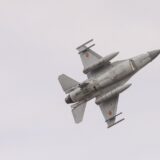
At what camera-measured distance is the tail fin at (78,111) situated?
86625 millimetres

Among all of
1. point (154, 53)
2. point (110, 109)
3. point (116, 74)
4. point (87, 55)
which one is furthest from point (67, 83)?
point (154, 53)

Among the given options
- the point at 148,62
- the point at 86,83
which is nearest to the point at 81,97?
the point at 86,83

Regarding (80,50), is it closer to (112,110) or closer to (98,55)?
(98,55)

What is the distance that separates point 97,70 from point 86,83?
2221mm

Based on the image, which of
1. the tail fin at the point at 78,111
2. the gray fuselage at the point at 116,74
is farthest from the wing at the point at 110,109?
the tail fin at the point at 78,111

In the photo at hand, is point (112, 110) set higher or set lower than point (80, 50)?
lower

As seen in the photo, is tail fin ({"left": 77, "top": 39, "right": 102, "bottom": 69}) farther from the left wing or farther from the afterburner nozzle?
the afterburner nozzle

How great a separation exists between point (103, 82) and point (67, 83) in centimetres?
453

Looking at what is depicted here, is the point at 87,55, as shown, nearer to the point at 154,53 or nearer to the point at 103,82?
the point at 103,82

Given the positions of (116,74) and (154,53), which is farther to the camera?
(154,53)

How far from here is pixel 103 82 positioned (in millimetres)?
85125

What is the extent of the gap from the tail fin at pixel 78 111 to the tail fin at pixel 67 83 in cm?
195

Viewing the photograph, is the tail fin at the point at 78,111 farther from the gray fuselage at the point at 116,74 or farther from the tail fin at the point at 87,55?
the tail fin at the point at 87,55

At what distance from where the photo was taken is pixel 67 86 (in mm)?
87312
